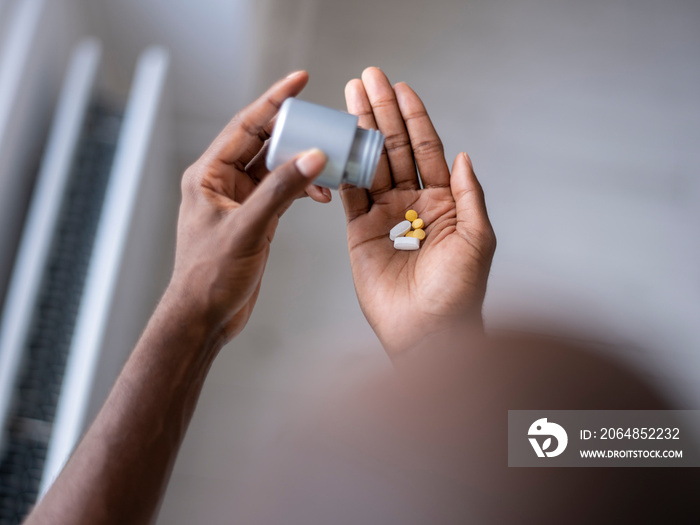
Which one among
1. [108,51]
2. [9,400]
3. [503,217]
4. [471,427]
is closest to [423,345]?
[471,427]

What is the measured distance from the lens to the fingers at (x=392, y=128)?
3.09 feet

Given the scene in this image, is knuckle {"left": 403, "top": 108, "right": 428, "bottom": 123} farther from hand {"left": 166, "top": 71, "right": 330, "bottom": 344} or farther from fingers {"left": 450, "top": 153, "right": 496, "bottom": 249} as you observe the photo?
hand {"left": 166, "top": 71, "right": 330, "bottom": 344}

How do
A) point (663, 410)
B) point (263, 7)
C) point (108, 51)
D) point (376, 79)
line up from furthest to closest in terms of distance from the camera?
1. point (263, 7)
2. point (108, 51)
3. point (376, 79)
4. point (663, 410)

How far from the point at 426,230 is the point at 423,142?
15cm

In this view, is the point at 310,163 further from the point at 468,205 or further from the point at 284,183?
the point at 468,205

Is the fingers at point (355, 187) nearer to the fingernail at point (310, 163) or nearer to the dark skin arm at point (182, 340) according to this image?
the dark skin arm at point (182, 340)

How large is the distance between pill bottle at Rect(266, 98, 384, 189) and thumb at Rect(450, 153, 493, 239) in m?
0.23

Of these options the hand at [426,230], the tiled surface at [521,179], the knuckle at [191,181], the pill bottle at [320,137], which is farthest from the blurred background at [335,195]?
the pill bottle at [320,137]

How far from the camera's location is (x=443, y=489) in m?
0.35

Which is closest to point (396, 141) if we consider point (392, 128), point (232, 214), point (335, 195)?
point (392, 128)

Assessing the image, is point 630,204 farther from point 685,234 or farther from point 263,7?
point 263,7

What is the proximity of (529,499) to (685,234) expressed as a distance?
168cm

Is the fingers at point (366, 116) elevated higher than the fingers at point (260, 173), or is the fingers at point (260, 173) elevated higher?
the fingers at point (366, 116)

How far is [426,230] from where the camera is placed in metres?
0.93
